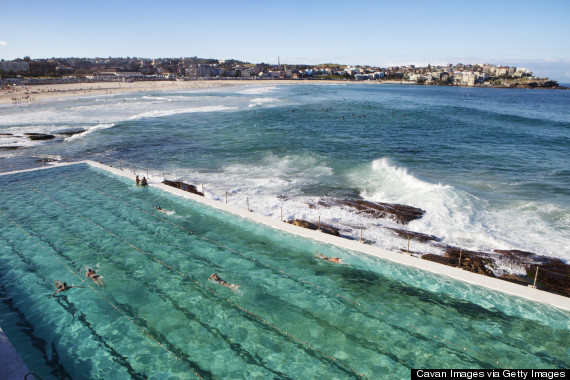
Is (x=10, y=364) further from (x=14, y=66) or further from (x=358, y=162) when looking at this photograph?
(x=14, y=66)

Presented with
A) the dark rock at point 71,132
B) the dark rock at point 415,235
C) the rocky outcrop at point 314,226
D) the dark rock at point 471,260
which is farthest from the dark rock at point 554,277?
the dark rock at point 71,132

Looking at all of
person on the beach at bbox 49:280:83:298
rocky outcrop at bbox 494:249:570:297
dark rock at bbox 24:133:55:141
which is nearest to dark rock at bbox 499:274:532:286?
rocky outcrop at bbox 494:249:570:297

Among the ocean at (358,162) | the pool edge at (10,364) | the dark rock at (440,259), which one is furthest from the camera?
the ocean at (358,162)

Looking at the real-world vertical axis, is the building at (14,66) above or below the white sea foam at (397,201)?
above

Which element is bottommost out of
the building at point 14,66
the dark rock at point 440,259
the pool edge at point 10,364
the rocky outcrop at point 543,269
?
the rocky outcrop at point 543,269

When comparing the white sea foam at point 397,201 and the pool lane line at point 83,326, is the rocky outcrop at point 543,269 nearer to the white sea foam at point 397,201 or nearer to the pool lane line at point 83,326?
the white sea foam at point 397,201

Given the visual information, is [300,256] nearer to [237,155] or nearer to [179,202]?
[179,202]

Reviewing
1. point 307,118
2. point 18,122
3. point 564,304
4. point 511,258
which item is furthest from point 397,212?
point 18,122

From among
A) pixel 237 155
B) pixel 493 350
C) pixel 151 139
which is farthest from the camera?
pixel 151 139
